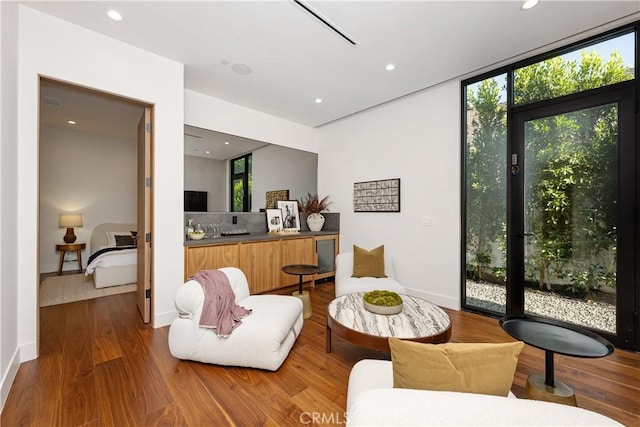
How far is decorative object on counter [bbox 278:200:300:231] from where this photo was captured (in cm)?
457

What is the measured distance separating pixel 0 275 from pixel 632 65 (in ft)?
16.7

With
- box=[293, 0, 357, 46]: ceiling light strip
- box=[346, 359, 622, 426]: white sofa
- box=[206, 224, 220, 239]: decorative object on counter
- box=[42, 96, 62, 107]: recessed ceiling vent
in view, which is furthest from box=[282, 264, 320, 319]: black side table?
box=[42, 96, 62, 107]: recessed ceiling vent

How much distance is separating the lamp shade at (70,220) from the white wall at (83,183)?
0.23 meters

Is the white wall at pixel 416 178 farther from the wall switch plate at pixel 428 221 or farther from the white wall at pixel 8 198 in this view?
the white wall at pixel 8 198

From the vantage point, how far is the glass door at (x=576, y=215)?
2375 mm

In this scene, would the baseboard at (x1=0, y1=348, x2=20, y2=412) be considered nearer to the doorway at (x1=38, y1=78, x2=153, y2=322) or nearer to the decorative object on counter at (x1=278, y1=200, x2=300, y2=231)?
the doorway at (x1=38, y1=78, x2=153, y2=322)

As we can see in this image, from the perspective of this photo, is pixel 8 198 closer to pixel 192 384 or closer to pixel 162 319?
pixel 162 319

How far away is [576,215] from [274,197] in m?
3.88

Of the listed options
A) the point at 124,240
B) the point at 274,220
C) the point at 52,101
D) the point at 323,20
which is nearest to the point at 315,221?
the point at 274,220

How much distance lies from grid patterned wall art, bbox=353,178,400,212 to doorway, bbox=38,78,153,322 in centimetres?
346

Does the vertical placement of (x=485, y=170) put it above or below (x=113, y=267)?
above

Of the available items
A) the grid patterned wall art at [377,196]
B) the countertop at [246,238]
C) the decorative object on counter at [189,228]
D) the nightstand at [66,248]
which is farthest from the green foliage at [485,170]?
the nightstand at [66,248]

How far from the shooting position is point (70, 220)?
513cm

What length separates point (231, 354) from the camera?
2.03 m
